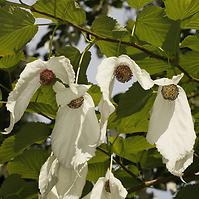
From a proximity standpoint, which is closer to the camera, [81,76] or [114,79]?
[114,79]

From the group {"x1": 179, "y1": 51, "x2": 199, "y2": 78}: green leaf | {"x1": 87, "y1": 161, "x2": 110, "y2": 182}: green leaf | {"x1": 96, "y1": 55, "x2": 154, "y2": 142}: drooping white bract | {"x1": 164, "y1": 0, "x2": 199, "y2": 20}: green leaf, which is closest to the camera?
{"x1": 96, "y1": 55, "x2": 154, "y2": 142}: drooping white bract

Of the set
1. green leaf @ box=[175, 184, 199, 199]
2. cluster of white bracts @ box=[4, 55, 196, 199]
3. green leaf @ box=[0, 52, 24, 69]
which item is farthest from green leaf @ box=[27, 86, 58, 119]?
green leaf @ box=[175, 184, 199, 199]

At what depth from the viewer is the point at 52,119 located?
1179 millimetres

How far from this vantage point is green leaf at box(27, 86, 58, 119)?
3.75 ft

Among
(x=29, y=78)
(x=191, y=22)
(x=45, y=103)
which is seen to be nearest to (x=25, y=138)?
(x=45, y=103)

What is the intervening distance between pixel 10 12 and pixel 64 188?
318 mm

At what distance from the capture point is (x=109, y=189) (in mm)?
967

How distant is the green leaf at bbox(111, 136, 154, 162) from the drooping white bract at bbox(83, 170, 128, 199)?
0.28 meters

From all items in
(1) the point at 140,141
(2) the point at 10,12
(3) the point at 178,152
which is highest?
(2) the point at 10,12

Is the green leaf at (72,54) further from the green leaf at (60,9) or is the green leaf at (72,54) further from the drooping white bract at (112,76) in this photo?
the drooping white bract at (112,76)

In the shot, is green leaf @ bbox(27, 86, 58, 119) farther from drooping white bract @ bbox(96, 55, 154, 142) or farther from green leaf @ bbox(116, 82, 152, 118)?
drooping white bract @ bbox(96, 55, 154, 142)

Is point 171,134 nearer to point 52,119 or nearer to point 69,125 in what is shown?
point 69,125

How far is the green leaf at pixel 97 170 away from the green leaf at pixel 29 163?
100 mm

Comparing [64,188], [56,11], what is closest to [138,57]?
[56,11]
